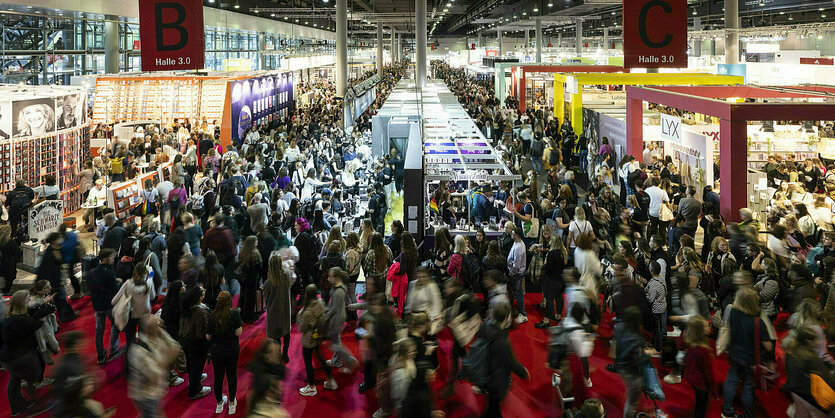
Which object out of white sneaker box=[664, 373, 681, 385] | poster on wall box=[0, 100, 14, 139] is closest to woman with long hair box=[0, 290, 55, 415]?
white sneaker box=[664, 373, 681, 385]

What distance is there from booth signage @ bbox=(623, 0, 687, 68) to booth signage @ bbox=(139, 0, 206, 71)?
5863 mm

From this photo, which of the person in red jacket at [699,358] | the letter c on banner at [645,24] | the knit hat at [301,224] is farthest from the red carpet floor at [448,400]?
the letter c on banner at [645,24]

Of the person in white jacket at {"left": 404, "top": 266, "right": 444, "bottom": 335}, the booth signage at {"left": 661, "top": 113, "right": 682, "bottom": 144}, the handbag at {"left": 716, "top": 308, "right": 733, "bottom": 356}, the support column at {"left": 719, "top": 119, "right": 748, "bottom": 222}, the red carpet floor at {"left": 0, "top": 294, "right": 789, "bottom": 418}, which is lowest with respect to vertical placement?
the red carpet floor at {"left": 0, "top": 294, "right": 789, "bottom": 418}

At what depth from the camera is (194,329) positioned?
17.3 feet

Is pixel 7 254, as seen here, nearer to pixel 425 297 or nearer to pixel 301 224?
pixel 301 224

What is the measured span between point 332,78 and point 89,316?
122 ft

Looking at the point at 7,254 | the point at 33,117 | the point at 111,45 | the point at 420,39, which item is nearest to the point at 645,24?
the point at 7,254

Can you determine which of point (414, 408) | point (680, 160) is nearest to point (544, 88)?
point (680, 160)

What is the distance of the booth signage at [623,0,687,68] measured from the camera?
30.6 ft

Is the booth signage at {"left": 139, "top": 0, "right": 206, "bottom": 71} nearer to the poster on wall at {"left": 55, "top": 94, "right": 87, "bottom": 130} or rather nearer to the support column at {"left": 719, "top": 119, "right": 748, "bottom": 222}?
the poster on wall at {"left": 55, "top": 94, "right": 87, "bottom": 130}

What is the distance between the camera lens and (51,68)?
2369cm

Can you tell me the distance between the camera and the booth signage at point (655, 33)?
9312mm

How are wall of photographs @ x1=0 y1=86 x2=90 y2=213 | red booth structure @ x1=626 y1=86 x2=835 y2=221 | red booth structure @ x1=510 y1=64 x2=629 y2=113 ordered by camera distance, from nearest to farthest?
red booth structure @ x1=626 y1=86 x2=835 y2=221 → wall of photographs @ x1=0 y1=86 x2=90 y2=213 → red booth structure @ x1=510 y1=64 x2=629 y2=113

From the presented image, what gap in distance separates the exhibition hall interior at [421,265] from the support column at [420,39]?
11.3 m
